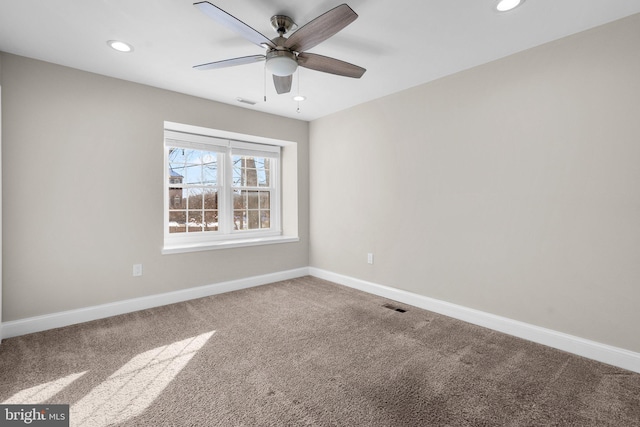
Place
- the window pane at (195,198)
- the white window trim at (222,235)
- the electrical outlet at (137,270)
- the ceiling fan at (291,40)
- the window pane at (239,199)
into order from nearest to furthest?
the ceiling fan at (291,40) → the electrical outlet at (137,270) → the white window trim at (222,235) → the window pane at (195,198) → the window pane at (239,199)

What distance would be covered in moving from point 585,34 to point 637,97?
2.02 ft

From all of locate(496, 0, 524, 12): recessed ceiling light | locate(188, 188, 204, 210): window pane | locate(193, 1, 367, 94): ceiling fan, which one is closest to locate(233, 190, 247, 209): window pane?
locate(188, 188, 204, 210): window pane

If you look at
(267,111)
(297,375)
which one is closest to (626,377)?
(297,375)

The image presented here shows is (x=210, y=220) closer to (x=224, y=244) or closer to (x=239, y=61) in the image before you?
(x=224, y=244)

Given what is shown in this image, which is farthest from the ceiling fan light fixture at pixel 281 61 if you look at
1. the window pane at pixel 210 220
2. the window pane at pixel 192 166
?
the window pane at pixel 210 220

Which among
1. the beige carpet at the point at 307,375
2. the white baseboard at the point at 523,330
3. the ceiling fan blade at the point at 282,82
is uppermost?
the ceiling fan blade at the point at 282,82

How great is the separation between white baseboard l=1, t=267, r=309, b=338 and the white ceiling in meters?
2.34

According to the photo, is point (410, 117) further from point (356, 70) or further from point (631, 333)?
point (631, 333)

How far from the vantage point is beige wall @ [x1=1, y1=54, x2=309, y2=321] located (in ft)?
8.77

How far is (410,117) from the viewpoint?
3463mm

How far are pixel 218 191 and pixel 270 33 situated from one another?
2.47 m

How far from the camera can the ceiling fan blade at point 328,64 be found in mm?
2180

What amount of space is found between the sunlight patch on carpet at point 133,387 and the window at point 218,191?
4.84ft

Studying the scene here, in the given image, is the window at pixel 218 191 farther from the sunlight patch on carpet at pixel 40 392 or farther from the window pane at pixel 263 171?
the sunlight patch on carpet at pixel 40 392
